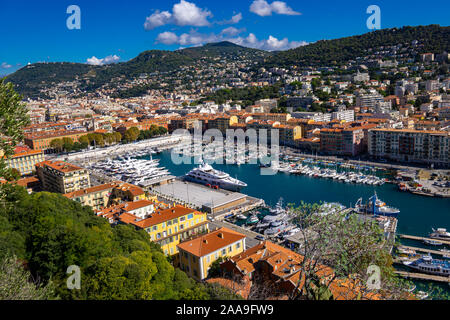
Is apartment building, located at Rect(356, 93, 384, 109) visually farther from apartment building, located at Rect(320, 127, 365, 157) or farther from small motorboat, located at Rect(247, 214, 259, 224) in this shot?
small motorboat, located at Rect(247, 214, 259, 224)

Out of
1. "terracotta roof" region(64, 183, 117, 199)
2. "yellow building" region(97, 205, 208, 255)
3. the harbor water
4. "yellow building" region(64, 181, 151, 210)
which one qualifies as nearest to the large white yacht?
the harbor water

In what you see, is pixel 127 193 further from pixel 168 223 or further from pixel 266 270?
pixel 266 270

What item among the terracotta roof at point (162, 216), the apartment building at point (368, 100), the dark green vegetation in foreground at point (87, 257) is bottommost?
the terracotta roof at point (162, 216)

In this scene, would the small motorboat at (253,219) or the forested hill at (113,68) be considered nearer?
the small motorboat at (253,219)

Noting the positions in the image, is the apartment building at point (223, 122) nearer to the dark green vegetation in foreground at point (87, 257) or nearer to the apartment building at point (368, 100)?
the apartment building at point (368, 100)

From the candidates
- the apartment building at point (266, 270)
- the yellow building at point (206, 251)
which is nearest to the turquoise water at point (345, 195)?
the apartment building at point (266, 270)

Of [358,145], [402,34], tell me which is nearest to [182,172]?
[358,145]

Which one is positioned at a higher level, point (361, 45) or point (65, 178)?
point (361, 45)

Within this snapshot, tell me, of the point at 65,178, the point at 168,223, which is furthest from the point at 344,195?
the point at 65,178
